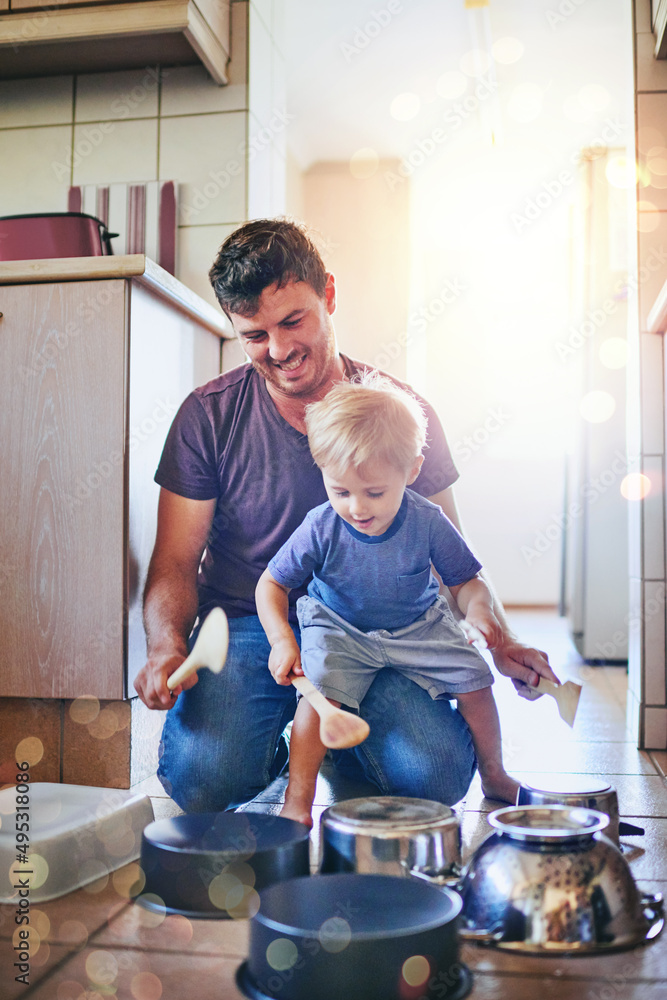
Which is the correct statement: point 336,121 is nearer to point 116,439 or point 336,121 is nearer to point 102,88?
point 102,88

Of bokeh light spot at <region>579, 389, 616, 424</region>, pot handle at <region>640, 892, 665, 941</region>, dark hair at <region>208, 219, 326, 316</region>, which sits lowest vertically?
pot handle at <region>640, 892, 665, 941</region>

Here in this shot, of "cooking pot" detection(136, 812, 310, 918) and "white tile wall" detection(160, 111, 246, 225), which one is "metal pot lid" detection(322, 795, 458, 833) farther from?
"white tile wall" detection(160, 111, 246, 225)

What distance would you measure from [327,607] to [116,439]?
0.38 m

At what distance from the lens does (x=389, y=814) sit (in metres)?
0.83

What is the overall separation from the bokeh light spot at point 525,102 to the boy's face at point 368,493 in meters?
2.26

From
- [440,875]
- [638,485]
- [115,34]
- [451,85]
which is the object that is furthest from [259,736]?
[451,85]

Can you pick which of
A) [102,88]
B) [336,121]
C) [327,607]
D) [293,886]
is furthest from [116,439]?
[336,121]

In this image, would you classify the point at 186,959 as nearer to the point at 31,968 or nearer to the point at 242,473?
the point at 31,968

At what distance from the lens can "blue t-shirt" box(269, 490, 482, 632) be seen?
105cm

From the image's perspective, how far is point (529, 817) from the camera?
796mm

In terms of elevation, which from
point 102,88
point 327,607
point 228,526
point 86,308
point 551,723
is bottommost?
point 551,723

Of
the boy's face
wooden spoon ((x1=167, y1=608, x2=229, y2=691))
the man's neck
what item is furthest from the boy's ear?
wooden spoon ((x1=167, y1=608, x2=229, y2=691))

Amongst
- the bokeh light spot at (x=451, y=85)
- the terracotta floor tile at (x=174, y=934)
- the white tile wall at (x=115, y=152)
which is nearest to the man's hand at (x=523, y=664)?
the terracotta floor tile at (x=174, y=934)

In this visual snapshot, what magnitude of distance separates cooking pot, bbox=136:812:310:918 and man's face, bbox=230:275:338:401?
0.54 meters
